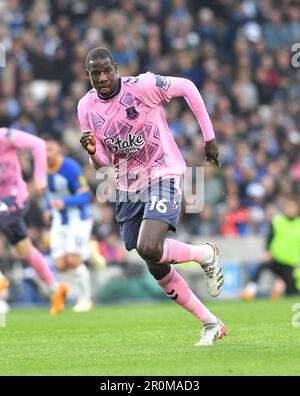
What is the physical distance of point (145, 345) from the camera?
966 centimetres

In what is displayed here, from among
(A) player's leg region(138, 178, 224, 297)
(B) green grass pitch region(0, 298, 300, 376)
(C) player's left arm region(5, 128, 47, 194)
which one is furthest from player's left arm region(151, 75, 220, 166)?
(C) player's left arm region(5, 128, 47, 194)

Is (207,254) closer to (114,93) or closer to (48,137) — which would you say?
(114,93)

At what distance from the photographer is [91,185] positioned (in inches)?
824

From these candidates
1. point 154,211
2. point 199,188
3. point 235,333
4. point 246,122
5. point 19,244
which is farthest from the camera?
point 246,122

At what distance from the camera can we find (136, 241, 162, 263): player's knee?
8.84 metres

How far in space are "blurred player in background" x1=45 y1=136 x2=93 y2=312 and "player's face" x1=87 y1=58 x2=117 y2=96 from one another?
6462 mm

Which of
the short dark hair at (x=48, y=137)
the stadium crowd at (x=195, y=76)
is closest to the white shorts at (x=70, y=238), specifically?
Result: the short dark hair at (x=48, y=137)

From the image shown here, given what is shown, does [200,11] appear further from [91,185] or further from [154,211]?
[154,211]

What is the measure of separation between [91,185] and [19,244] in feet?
21.3

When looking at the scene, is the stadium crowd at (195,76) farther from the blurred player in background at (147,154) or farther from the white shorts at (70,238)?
the blurred player in background at (147,154)

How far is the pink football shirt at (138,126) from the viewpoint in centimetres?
947

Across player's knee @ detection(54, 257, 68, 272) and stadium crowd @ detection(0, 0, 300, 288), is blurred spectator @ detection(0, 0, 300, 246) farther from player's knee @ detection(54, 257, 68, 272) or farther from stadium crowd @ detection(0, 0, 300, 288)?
player's knee @ detection(54, 257, 68, 272)

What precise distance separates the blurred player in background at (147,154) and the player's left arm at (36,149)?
13.3 feet
